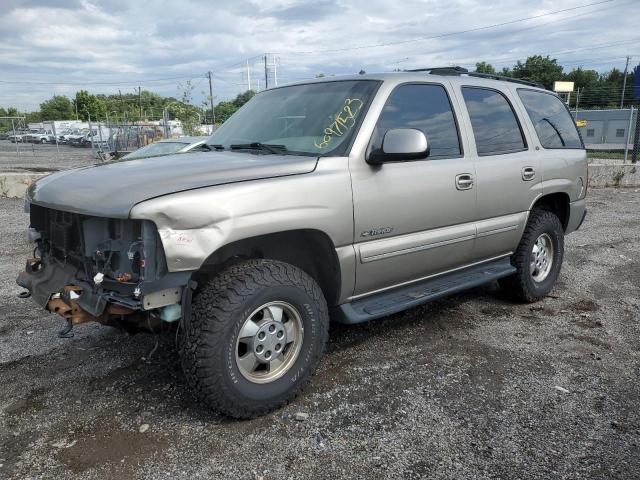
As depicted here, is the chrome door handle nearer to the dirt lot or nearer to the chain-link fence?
the dirt lot

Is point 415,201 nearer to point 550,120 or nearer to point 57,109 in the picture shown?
point 550,120

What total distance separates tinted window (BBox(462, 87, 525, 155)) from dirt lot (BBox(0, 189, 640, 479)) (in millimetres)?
1482

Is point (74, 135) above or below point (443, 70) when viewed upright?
above

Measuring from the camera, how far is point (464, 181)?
392 centimetres

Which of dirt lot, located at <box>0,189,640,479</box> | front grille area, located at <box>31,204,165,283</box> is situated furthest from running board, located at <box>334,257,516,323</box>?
front grille area, located at <box>31,204,165,283</box>

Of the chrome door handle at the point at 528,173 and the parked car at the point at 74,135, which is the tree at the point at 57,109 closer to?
the parked car at the point at 74,135

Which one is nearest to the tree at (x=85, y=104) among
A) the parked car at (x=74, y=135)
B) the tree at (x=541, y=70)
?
the parked car at (x=74, y=135)

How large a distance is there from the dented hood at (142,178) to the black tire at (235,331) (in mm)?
516

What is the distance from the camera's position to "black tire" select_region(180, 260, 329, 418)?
108 inches

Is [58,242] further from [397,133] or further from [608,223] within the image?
[608,223]

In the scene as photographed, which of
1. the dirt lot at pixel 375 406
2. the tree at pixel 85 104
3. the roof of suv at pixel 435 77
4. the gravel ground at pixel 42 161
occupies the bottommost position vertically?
the dirt lot at pixel 375 406

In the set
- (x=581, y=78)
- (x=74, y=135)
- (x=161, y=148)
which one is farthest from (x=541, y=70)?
(x=161, y=148)

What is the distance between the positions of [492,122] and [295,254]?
7.01 ft

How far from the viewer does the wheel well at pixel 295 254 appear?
304cm
